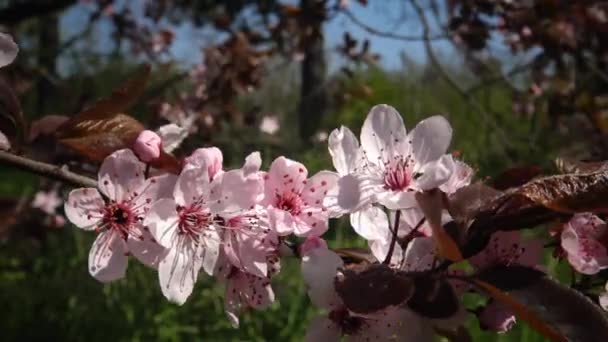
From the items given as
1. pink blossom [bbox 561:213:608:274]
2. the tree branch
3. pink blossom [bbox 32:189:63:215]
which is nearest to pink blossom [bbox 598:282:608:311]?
pink blossom [bbox 561:213:608:274]

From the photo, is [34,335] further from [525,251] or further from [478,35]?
[525,251]

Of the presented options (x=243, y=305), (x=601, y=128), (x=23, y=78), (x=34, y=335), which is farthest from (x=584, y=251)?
(x=23, y=78)

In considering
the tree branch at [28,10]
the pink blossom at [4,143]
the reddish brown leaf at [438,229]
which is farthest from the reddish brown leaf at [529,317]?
the tree branch at [28,10]

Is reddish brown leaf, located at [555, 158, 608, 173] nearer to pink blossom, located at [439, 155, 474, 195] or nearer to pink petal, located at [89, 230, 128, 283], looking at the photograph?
pink blossom, located at [439, 155, 474, 195]

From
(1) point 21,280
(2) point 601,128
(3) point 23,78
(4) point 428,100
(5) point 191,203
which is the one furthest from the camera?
(4) point 428,100

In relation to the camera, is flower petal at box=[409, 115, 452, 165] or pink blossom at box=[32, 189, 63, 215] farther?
pink blossom at box=[32, 189, 63, 215]

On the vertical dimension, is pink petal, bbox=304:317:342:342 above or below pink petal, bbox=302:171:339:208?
below
